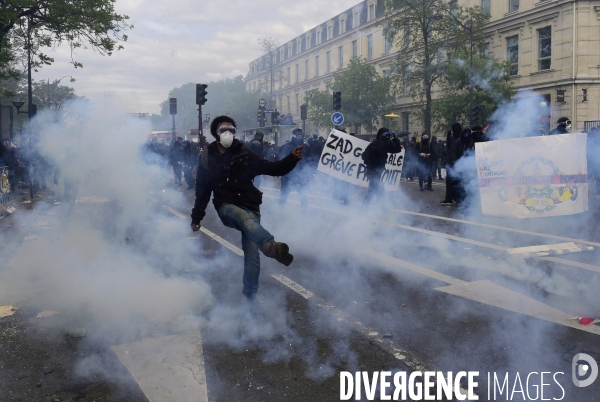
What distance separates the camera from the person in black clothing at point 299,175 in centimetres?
1169

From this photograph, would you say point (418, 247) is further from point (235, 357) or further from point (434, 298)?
point (235, 357)

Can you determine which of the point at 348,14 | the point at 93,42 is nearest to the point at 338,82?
the point at 348,14

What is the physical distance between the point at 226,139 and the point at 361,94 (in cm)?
3960

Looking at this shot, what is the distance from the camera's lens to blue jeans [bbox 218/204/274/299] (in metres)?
4.56

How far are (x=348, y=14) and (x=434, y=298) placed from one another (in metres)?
43.4

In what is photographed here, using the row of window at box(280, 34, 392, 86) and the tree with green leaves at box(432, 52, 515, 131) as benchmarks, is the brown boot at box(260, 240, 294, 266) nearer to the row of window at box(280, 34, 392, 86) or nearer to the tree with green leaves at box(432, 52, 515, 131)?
the tree with green leaves at box(432, 52, 515, 131)

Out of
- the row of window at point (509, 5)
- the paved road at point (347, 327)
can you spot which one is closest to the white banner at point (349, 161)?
the paved road at point (347, 327)

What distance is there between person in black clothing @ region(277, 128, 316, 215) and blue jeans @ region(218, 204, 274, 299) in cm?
666

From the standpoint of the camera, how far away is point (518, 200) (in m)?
10.2

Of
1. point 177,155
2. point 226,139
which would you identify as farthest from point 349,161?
point 177,155

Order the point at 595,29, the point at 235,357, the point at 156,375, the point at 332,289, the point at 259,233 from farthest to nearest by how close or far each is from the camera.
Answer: the point at 595,29
the point at 332,289
the point at 259,233
the point at 235,357
the point at 156,375

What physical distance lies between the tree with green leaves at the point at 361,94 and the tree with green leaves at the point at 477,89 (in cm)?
1410

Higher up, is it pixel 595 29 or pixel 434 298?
pixel 595 29

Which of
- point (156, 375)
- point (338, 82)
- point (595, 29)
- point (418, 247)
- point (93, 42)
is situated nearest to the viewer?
point (156, 375)
